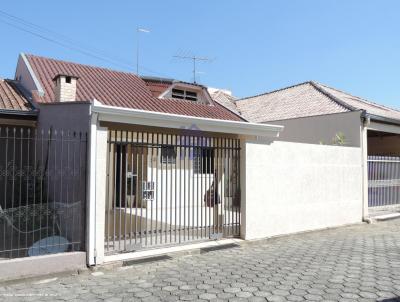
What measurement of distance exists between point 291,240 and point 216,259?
262cm

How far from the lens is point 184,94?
1758 cm

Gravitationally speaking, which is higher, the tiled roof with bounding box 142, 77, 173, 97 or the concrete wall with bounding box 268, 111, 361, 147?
the tiled roof with bounding box 142, 77, 173, 97

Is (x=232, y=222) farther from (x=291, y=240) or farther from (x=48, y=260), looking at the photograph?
(x=48, y=260)

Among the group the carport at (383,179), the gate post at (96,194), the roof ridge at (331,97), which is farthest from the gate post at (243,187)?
the roof ridge at (331,97)

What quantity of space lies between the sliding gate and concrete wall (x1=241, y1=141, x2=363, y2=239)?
340mm

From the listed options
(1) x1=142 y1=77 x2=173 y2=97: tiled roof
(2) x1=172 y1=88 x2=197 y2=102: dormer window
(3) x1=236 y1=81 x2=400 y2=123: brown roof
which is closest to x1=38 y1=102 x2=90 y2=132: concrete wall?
(1) x1=142 y1=77 x2=173 y2=97: tiled roof

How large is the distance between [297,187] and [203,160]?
2.85 meters

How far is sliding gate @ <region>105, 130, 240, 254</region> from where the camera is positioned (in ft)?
24.2

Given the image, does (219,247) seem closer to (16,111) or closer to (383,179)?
(16,111)

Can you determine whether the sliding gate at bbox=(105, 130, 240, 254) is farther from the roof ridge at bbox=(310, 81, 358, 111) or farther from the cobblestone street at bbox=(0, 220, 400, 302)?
the roof ridge at bbox=(310, 81, 358, 111)

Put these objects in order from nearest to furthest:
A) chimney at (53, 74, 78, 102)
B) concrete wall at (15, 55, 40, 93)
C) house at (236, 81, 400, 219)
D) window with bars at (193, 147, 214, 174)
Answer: window with bars at (193, 147, 214, 174) < chimney at (53, 74, 78, 102) < house at (236, 81, 400, 219) < concrete wall at (15, 55, 40, 93)

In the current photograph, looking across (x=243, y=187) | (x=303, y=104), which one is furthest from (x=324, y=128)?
(x=243, y=187)

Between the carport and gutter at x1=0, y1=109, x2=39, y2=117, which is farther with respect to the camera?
the carport

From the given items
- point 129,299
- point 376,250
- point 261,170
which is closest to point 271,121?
point 261,170
